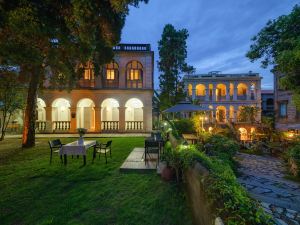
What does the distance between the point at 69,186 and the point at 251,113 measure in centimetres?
2867

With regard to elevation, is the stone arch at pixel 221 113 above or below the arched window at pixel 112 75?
below

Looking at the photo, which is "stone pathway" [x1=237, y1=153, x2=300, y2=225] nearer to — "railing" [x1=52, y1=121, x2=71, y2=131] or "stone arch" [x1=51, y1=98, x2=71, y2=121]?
"railing" [x1=52, y1=121, x2=71, y2=131]

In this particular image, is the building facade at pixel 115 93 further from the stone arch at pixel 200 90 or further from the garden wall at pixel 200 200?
the garden wall at pixel 200 200

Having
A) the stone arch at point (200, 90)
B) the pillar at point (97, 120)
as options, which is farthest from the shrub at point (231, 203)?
the stone arch at point (200, 90)

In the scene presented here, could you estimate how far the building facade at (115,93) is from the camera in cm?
2425

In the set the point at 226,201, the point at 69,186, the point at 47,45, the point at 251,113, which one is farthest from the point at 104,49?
the point at 251,113

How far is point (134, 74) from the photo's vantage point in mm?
25078

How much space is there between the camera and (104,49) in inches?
669

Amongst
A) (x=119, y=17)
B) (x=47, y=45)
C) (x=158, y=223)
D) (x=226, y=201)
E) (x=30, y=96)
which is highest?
(x=119, y=17)

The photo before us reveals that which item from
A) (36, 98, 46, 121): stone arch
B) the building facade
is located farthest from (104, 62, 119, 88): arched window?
(36, 98, 46, 121): stone arch

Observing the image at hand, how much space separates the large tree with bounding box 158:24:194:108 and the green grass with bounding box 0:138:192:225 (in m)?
22.1

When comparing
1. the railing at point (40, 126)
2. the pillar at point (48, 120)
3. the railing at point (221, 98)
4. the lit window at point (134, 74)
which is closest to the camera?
the pillar at point (48, 120)

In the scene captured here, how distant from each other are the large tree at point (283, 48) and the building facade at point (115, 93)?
523 inches

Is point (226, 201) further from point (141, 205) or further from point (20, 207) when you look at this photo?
point (20, 207)
